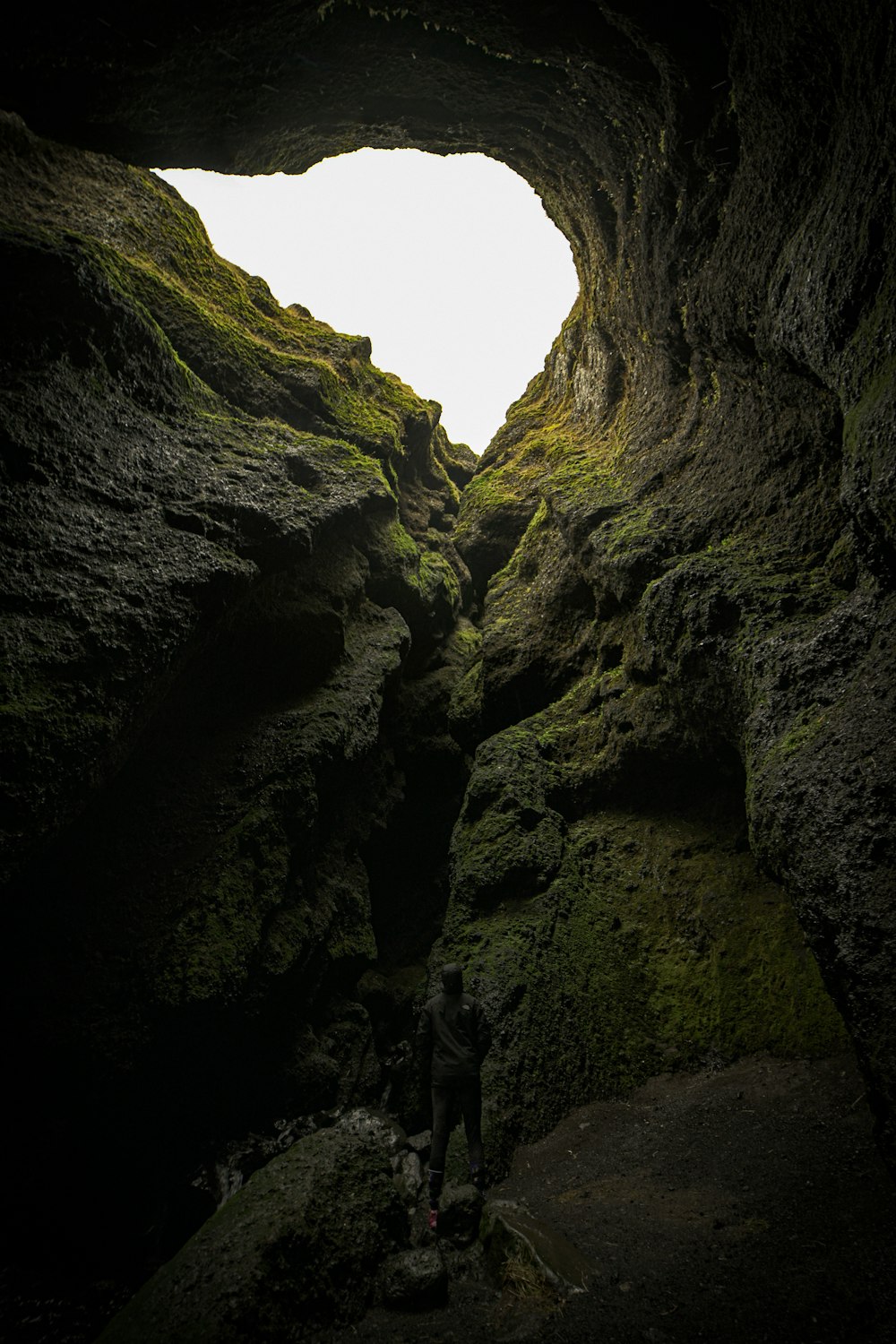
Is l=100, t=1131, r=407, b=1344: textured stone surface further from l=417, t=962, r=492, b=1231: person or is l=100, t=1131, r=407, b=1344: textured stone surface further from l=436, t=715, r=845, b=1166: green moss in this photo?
l=436, t=715, r=845, b=1166: green moss

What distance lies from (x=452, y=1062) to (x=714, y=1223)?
7.24ft

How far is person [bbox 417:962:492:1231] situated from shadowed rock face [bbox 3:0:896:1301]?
1.09 m

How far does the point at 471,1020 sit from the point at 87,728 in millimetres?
4623

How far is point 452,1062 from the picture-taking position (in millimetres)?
5375

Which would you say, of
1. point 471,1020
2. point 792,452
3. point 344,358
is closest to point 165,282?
point 344,358

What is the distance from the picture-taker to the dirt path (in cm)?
328

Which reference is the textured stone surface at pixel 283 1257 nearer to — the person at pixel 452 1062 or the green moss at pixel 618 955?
the person at pixel 452 1062

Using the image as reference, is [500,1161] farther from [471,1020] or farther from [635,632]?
[635,632]

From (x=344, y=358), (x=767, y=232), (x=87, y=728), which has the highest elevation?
(x=344, y=358)

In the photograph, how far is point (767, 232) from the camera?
7023 mm

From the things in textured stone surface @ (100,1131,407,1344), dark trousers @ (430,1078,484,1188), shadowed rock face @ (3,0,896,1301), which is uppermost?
shadowed rock face @ (3,0,896,1301)

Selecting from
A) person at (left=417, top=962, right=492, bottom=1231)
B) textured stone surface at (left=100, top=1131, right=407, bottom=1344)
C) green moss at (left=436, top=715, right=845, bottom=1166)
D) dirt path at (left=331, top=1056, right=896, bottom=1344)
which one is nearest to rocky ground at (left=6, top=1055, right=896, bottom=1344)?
dirt path at (left=331, top=1056, right=896, bottom=1344)

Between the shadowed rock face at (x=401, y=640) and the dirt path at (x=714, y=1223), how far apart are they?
62 cm

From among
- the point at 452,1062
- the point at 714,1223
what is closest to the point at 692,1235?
the point at 714,1223
